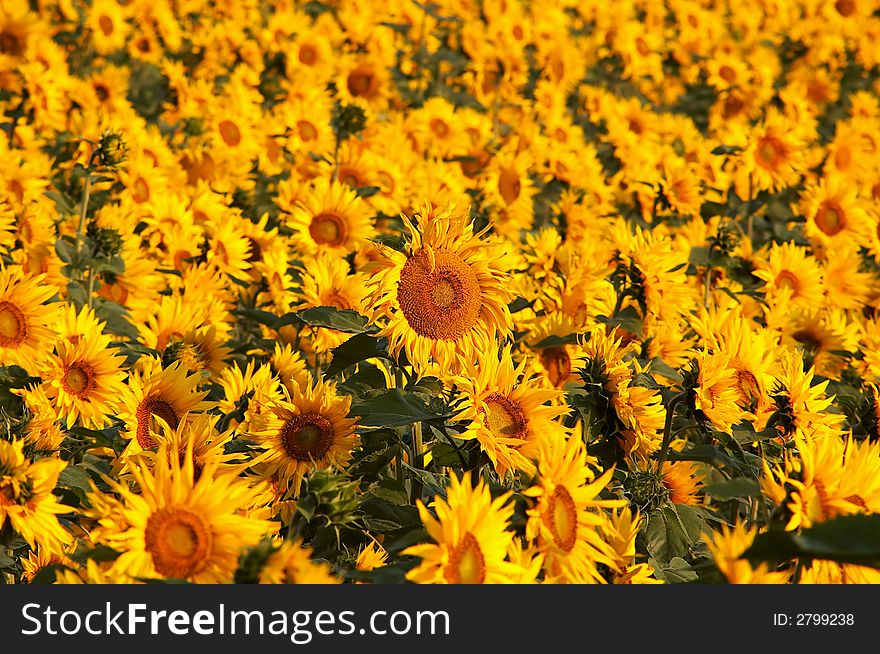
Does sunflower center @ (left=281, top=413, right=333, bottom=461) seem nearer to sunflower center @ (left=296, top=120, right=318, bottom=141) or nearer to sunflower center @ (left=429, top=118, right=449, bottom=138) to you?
sunflower center @ (left=296, top=120, right=318, bottom=141)

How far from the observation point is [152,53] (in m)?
8.78

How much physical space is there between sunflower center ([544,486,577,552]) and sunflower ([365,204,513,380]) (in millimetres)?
584

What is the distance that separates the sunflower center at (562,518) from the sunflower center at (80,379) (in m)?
1.73

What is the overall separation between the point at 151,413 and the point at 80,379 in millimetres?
380

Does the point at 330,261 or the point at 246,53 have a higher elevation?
the point at 246,53

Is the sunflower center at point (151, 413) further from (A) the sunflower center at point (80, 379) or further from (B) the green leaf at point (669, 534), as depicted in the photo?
(B) the green leaf at point (669, 534)

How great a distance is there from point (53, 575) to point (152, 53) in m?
7.21

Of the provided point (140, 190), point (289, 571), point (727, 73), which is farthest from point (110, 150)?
point (727, 73)

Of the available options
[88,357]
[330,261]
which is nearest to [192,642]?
[88,357]

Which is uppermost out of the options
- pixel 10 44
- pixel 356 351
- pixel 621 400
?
pixel 10 44

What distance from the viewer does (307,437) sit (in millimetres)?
2904

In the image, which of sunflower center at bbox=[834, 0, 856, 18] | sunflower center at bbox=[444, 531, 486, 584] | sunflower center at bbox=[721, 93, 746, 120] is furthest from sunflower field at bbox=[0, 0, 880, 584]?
sunflower center at bbox=[834, 0, 856, 18]

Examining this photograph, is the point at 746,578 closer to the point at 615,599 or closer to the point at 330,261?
the point at 615,599

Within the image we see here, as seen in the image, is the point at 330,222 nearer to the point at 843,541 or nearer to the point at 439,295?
the point at 439,295
